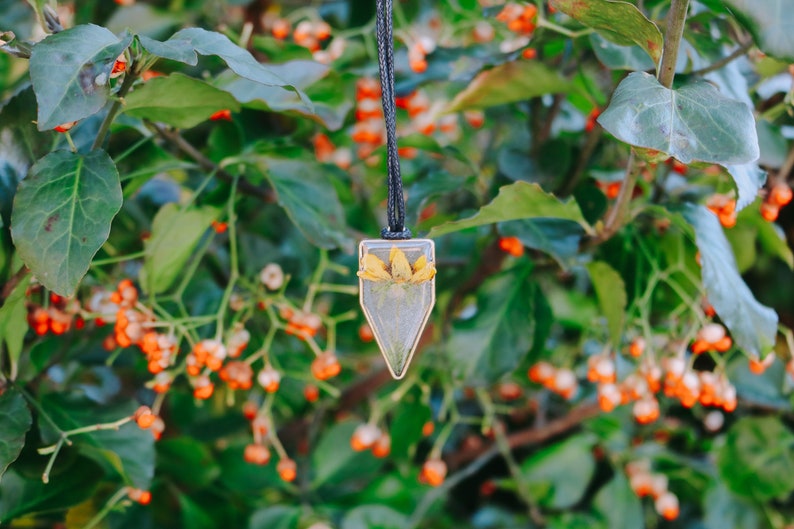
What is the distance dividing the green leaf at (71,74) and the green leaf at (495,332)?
17.2 inches

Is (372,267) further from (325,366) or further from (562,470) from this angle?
(562,470)

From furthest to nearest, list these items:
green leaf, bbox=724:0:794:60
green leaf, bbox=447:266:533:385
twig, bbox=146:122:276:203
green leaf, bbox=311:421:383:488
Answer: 1. green leaf, bbox=311:421:383:488
2. green leaf, bbox=447:266:533:385
3. twig, bbox=146:122:276:203
4. green leaf, bbox=724:0:794:60

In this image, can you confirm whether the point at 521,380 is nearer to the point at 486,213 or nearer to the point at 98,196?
the point at 486,213

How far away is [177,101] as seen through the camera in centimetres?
61

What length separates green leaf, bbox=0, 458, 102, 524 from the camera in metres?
0.67

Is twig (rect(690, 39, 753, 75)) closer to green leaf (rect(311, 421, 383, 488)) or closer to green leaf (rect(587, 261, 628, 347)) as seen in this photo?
green leaf (rect(587, 261, 628, 347))

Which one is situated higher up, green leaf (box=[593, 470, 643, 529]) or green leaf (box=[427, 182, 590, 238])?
green leaf (box=[427, 182, 590, 238])

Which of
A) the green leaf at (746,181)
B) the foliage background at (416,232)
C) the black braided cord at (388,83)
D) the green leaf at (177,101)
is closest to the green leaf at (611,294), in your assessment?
the foliage background at (416,232)

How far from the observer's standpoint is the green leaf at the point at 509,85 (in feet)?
2.30

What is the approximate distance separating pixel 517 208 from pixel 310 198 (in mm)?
205

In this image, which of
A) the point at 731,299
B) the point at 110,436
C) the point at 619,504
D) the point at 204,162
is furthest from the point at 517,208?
the point at 619,504

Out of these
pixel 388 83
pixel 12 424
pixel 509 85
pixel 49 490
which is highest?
pixel 388 83

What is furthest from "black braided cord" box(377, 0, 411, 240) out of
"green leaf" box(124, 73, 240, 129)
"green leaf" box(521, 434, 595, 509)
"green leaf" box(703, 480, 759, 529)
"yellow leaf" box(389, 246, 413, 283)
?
"green leaf" box(703, 480, 759, 529)

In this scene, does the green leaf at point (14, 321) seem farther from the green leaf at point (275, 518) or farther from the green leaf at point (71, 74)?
the green leaf at point (275, 518)
